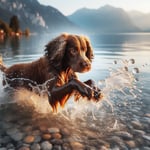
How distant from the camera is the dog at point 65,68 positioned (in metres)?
7.06

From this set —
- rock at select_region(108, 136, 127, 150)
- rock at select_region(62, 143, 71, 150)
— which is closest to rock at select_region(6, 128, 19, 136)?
rock at select_region(62, 143, 71, 150)

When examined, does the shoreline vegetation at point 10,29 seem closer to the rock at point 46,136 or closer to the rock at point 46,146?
the rock at point 46,136

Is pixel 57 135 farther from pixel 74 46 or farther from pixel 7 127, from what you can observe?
pixel 74 46

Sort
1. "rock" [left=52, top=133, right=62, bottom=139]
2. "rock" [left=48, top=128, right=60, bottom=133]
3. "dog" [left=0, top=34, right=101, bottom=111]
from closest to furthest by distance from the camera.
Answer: "dog" [left=0, top=34, right=101, bottom=111] < "rock" [left=52, top=133, right=62, bottom=139] < "rock" [left=48, top=128, right=60, bottom=133]

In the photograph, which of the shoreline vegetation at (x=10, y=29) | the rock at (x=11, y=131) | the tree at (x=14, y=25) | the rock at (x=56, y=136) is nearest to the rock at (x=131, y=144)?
the rock at (x=56, y=136)

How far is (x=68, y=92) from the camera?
7188 millimetres

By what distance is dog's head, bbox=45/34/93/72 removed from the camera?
7129mm

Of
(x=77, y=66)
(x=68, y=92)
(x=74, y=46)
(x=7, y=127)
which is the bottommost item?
(x=7, y=127)

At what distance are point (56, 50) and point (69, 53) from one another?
0.34 metres

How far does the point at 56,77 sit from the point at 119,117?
227 cm

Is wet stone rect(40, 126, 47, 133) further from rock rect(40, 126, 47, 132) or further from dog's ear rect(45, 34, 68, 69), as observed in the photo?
dog's ear rect(45, 34, 68, 69)

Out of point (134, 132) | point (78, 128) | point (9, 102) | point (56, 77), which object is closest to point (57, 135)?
point (78, 128)

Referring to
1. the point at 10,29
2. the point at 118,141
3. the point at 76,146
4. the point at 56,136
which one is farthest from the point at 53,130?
the point at 10,29

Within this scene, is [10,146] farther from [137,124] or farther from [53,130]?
[137,124]
